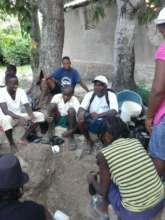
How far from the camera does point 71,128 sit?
18.3ft

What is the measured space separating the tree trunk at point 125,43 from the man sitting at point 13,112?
7.57 feet

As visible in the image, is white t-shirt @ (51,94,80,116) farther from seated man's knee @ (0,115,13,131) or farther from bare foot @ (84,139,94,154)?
seated man's knee @ (0,115,13,131)

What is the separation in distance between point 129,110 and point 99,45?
6717mm

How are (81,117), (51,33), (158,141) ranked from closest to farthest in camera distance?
(158,141)
(81,117)
(51,33)

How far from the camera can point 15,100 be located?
18.3ft

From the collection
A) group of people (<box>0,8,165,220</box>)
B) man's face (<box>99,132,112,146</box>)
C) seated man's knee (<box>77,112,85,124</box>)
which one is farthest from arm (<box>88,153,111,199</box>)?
seated man's knee (<box>77,112,85,124</box>)

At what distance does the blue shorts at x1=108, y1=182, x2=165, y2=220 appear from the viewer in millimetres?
3129

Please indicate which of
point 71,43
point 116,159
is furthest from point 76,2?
point 116,159

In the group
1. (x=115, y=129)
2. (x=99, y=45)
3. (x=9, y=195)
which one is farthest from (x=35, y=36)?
(x=9, y=195)

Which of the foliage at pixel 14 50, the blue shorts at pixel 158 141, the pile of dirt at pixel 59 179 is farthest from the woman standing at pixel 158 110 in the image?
the foliage at pixel 14 50

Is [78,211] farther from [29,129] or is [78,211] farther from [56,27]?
[56,27]

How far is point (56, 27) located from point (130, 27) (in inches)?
59.7

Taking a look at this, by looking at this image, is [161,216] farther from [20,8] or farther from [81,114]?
[20,8]

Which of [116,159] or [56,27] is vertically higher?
[56,27]
